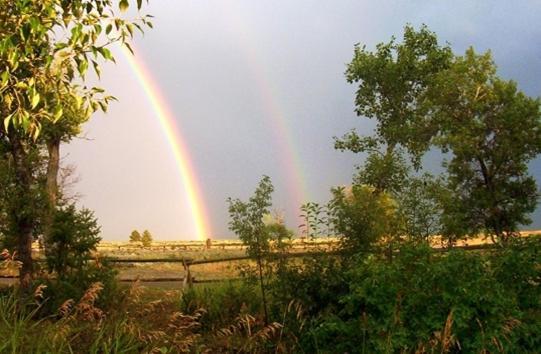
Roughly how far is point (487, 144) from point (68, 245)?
24572 mm

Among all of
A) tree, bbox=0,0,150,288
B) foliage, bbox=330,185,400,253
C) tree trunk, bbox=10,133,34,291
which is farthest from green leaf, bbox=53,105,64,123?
tree trunk, bbox=10,133,34,291

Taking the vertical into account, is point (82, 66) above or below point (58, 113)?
above

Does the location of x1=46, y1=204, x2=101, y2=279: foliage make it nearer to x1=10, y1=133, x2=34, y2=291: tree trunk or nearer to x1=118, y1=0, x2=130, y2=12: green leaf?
x1=10, y1=133, x2=34, y2=291: tree trunk

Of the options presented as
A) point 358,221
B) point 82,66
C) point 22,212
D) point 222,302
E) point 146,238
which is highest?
point 146,238

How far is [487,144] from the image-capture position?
101ft

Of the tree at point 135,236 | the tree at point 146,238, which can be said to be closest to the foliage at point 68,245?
the tree at point 146,238

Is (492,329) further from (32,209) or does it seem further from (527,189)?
(527,189)

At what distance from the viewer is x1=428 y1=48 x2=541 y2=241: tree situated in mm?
30031

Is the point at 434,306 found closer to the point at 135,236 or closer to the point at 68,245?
the point at 68,245

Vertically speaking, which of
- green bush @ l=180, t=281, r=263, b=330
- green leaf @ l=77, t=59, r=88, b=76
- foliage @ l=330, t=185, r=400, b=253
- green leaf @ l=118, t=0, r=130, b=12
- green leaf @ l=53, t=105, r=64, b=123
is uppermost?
green leaf @ l=118, t=0, r=130, b=12

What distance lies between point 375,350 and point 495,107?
1093 inches

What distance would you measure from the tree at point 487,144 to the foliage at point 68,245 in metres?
21.2

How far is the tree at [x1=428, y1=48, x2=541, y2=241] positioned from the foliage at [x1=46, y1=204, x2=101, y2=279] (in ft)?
69.7

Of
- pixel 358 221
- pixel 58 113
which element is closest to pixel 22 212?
pixel 358 221
